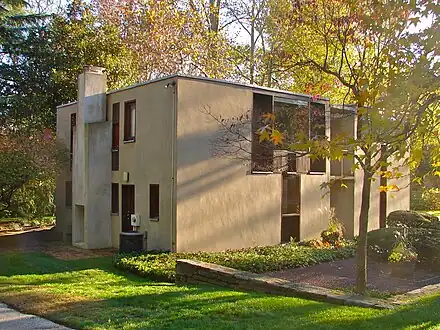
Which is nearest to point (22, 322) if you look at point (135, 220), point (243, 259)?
point (243, 259)

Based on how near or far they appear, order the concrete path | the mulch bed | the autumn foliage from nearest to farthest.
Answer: the concrete path
the mulch bed
the autumn foliage

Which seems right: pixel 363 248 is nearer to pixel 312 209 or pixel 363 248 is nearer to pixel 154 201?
pixel 154 201

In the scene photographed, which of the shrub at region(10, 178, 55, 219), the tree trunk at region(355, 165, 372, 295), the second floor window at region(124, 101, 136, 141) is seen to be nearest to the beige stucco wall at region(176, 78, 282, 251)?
the second floor window at region(124, 101, 136, 141)

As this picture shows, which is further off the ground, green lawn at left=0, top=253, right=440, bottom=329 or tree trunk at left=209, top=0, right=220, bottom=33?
tree trunk at left=209, top=0, right=220, bottom=33

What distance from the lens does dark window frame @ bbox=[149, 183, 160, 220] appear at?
50.2 feet

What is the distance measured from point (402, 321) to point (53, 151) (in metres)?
15.5

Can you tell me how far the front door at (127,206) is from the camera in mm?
16719

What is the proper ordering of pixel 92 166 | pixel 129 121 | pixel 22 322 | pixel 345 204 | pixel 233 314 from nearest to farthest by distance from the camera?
pixel 22 322 < pixel 233 314 < pixel 129 121 < pixel 92 166 < pixel 345 204

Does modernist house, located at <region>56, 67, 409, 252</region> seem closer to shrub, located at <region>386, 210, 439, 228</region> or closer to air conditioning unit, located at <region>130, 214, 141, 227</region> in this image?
air conditioning unit, located at <region>130, 214, 141, 227</region>

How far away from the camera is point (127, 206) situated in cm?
1681

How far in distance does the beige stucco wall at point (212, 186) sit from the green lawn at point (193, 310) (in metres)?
5.03

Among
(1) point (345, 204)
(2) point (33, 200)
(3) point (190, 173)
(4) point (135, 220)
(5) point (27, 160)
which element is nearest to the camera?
(3) point (190, 173)

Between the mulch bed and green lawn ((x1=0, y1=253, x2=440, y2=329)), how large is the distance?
283 cm

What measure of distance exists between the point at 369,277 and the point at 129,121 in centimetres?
917
